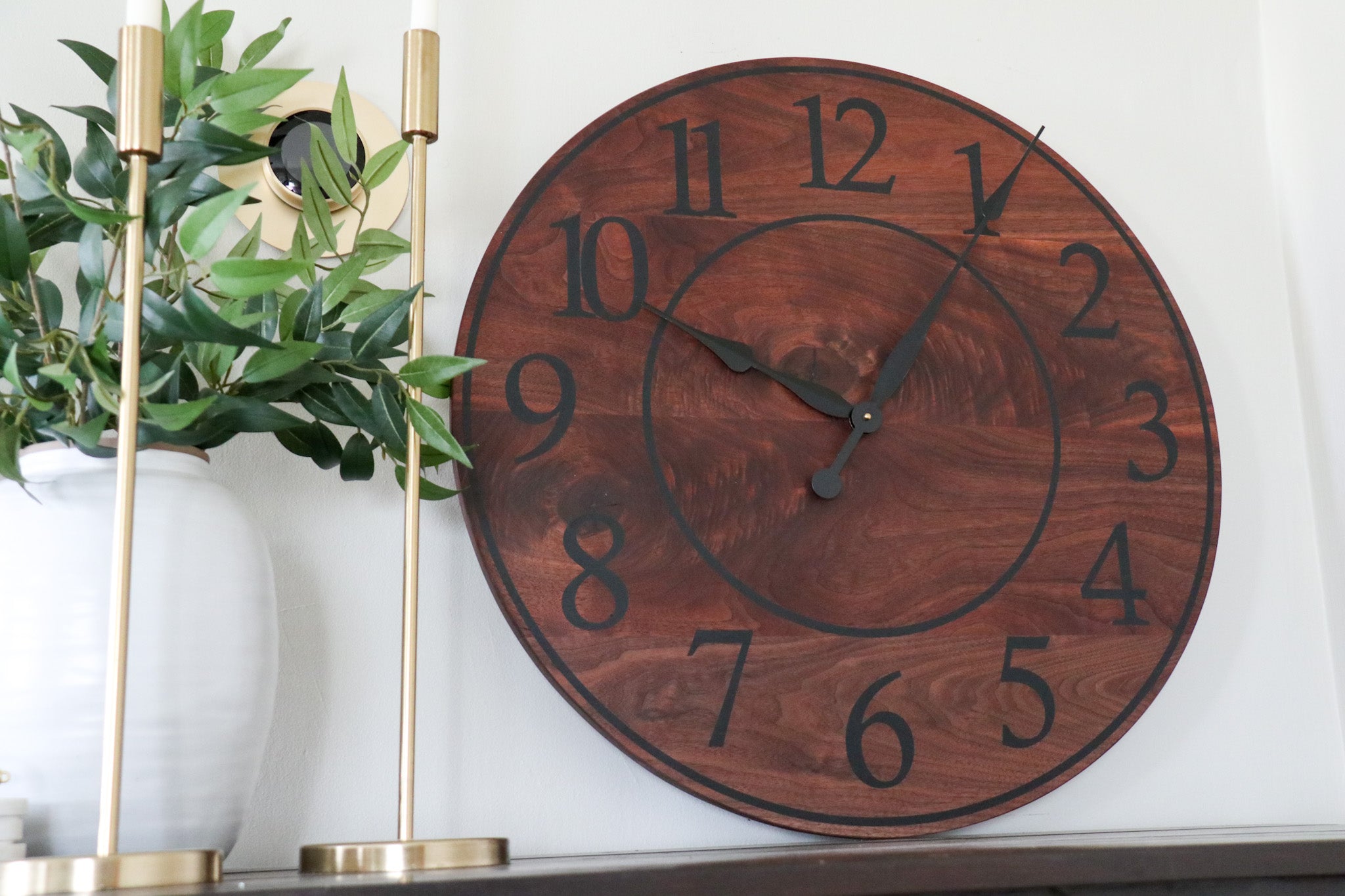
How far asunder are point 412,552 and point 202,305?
0.70 ft

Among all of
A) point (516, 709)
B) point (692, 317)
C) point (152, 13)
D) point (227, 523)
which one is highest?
point (152, 13)

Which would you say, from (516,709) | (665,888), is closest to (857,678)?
(516,709)

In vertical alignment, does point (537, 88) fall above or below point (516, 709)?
above

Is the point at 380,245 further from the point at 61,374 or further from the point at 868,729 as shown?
the point at 868,729

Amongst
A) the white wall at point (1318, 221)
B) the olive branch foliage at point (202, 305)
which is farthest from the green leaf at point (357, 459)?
the white wall at point (1318, 221)

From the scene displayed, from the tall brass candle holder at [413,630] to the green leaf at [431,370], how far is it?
4cm

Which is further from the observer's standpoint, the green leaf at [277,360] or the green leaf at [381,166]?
the green leaf at [381,166]

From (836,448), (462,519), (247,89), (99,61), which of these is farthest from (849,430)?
(99,61)

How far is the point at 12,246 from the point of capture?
70cm

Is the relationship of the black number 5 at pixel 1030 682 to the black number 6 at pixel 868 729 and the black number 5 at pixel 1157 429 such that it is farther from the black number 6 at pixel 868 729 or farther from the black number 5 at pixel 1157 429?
the black number 5 at pixel 1157 429

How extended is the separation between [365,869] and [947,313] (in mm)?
669

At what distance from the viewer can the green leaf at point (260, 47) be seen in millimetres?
920

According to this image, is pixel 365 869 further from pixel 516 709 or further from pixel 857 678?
pixel 857 678

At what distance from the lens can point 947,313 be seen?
1057mm
